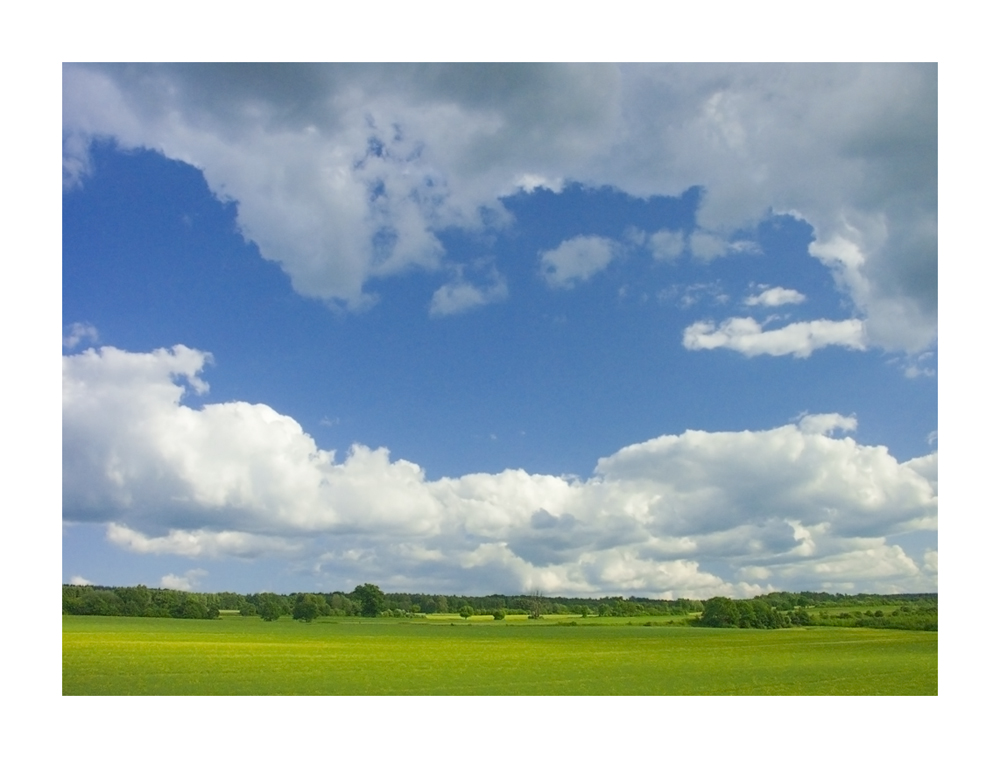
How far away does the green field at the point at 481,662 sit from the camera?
3838 cm

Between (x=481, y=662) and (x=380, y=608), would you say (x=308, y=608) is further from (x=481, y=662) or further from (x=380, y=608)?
(x=481, y=662)

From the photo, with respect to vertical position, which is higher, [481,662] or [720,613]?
[481,662]

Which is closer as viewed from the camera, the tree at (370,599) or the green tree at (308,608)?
the green tree at (308,608)

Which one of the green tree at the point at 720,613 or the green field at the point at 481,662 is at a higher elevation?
the green field at the point at 481,662

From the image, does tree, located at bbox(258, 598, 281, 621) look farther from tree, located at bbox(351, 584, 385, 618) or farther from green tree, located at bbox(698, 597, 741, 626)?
green tree, located at bbox(698, 597, 741, 626)

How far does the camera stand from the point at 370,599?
112 meters

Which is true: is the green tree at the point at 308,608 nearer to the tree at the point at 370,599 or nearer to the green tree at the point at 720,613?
the tree at the point at 370,599

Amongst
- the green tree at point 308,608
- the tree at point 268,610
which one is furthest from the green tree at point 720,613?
the tree at point 268,610

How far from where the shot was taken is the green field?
126ft

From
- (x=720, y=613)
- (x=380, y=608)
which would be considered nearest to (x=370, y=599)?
(x=380, y=608)

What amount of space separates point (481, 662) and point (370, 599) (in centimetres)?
6610

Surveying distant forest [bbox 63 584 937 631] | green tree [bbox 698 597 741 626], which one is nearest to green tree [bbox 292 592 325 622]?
distant forest [bbox 63 584 937 631]

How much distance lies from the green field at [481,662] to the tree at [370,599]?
26.2 meters

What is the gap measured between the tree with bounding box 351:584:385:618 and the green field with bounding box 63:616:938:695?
26.2 m
